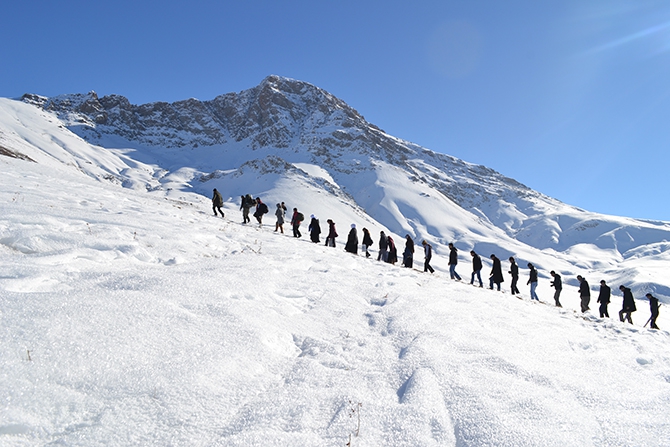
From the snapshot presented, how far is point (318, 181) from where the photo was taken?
112 metres

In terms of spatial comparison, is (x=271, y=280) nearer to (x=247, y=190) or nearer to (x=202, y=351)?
(x=202, y=351)

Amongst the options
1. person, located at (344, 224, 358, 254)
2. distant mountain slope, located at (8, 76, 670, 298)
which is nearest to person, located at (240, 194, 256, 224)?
person, located at (344, 224, 358, 254)

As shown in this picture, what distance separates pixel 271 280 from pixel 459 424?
14.9 ft

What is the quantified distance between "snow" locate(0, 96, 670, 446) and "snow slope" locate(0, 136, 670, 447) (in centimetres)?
2

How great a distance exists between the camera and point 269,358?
4.08m

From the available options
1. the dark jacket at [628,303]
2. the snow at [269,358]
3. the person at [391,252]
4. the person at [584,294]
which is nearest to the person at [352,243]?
the person at [391,252]

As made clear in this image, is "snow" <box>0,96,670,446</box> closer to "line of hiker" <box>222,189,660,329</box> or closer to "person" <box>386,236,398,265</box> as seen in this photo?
"line of hiker" <box>222,189,660,329</box>

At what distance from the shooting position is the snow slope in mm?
2797

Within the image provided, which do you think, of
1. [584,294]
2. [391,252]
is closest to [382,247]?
[391,252]

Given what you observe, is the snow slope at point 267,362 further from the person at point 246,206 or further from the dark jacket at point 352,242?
the person at point 246,206

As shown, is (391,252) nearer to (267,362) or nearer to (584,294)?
(584,294)

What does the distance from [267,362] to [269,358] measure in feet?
0.29

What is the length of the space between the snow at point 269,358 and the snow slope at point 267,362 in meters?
0.02

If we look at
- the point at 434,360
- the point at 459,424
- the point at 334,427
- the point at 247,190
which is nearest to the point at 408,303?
the point at 434,360
